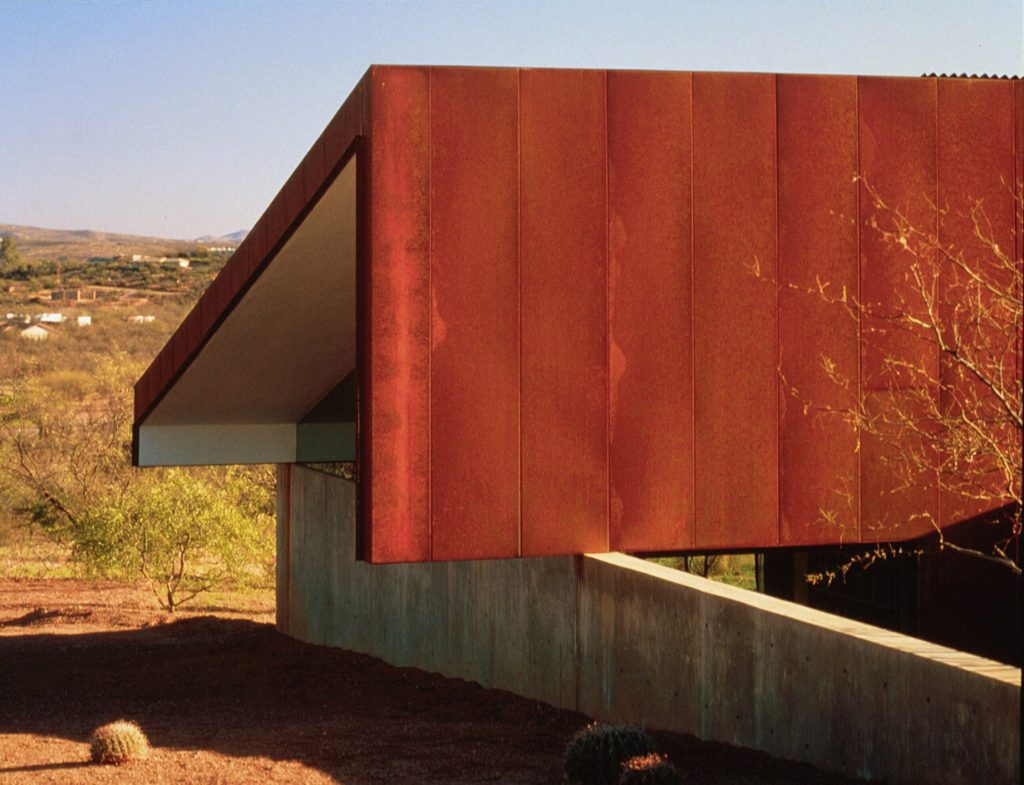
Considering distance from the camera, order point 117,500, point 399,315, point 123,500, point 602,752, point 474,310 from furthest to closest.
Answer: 1. point 117,500
2. point 123,500
3. point 474,310
4. point 399,315
5. point 602,752

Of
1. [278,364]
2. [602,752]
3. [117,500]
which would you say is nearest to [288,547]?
[278,364]

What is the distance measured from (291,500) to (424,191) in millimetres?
11296

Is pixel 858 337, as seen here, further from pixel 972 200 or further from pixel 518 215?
pixel 518 215

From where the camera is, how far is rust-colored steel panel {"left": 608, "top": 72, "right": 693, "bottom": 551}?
10.1m

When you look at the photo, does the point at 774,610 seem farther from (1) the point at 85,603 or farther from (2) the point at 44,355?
(2) the point at 44,355

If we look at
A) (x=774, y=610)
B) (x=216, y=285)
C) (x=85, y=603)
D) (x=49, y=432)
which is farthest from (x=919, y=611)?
(x=49, y=432)

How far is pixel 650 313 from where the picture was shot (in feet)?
33.7

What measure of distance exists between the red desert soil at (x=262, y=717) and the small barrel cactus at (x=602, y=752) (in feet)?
1.09

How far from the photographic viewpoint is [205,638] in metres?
19.8

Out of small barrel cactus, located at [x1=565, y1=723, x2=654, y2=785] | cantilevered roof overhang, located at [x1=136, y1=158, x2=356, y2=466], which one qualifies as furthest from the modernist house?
small barrel cactus, located at [x1=565, y1=723, x2=654, y2=785]

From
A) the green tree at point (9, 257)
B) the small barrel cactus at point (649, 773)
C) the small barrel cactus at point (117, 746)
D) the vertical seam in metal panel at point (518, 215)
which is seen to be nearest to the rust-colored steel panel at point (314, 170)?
the vertical seam in metal panel at point (518, 215)

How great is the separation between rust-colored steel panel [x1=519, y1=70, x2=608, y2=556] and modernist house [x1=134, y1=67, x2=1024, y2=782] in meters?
0.02

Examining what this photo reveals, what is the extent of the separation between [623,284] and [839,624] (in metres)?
3.63

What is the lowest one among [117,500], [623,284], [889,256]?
[117,500]
